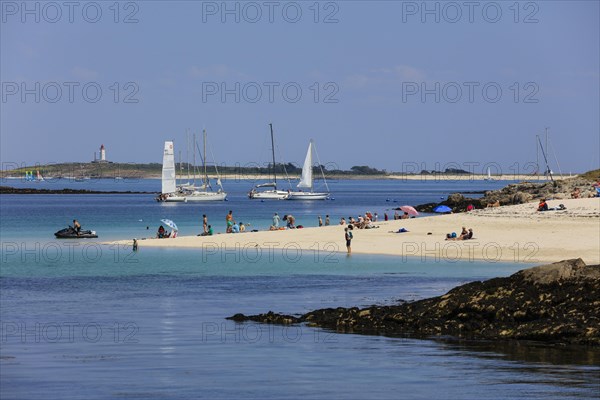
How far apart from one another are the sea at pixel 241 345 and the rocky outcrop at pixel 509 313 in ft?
2.34

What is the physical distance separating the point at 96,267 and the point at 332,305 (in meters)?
20.7

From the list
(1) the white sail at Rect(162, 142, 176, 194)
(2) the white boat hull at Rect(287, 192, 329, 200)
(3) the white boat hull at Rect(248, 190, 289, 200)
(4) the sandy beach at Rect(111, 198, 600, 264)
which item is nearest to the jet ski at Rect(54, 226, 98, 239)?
(4) the sandy beach at Rect(111, 198, 600, 264)

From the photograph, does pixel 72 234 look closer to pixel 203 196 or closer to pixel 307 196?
pixel 203 196

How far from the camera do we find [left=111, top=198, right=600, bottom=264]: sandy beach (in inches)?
2103

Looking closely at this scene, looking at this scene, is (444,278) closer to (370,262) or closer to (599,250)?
(370,262)

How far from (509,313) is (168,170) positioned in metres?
137

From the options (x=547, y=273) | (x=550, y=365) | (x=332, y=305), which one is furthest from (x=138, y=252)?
(x=550, y=365)

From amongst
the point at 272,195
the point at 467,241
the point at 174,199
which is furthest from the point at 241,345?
the point at 272,195

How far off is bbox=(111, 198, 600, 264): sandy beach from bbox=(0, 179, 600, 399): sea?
454 cm

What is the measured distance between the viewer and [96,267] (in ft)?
171

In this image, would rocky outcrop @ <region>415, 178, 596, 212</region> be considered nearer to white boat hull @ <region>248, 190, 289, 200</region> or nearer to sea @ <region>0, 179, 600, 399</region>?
sea @ <region>0, 179, 600, 399</region>

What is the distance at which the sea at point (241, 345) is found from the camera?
21172 millimetres

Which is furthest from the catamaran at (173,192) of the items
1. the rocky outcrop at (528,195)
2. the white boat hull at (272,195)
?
the rocky outcrop at (528,195)

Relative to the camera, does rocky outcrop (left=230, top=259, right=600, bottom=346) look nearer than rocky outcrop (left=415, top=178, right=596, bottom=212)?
Yes
